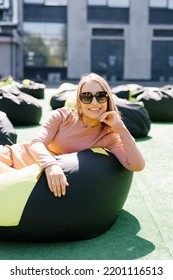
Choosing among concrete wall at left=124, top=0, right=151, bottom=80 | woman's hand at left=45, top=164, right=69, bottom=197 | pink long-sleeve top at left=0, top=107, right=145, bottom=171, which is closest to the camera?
woman's hand at left=45, top=164, right=69, bottom=197

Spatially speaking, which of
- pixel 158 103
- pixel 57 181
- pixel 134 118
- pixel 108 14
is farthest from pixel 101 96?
pixel 108 14

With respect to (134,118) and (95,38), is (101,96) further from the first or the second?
(95,38)

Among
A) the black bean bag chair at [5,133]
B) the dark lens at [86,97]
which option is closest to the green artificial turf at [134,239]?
the dark lens at [86,97]

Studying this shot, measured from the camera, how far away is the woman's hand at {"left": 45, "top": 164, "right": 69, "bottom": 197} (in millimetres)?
3195

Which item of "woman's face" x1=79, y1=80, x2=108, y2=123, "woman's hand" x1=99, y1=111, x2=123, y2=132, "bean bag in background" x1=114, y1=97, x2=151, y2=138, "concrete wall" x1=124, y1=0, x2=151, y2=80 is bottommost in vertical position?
"bean bag in background" x1=114, y1=97, x2=151, y2=138

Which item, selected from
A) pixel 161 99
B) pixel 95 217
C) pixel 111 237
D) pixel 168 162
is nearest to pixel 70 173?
pixel 95 217

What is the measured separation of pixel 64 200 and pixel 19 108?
21.5 feet

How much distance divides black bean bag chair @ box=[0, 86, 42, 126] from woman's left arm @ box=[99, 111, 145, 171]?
618cm

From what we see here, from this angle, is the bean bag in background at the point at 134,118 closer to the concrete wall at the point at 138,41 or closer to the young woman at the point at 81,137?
the young woman at the point at 81,137

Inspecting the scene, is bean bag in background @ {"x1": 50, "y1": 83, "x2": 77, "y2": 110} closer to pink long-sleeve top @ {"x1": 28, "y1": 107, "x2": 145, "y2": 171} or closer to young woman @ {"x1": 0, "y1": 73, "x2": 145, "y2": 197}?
young woman @ {"x1": 0, "y1": 73, "x2": 145, "y2": 197}

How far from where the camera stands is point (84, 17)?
3488cm

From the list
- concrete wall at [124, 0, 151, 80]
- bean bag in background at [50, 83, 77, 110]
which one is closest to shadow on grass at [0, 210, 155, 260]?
bean bag in background at [50, 83, 77, 110]

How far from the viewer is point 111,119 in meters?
3.38

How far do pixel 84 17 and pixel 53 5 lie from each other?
8.11 feet
